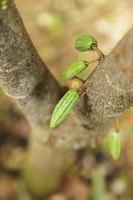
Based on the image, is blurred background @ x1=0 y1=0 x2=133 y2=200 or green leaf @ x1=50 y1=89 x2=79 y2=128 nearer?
green leaf @ x1=50 y1=89 x2=79 y2=128

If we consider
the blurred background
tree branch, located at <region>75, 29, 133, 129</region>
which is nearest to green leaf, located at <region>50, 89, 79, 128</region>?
tree branch, located at <region>75, 29, 133, 129</region>

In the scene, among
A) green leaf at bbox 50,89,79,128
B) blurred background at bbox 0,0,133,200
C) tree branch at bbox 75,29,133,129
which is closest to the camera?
tree branch at bbox 75,29,133,129

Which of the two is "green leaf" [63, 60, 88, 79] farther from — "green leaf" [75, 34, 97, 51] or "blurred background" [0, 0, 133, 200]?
"blurred background" [0, 0, 133, 200]

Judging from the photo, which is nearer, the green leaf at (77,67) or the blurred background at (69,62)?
the green leaf at (77,67)

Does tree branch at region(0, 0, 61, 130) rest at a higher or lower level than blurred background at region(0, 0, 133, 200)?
higher

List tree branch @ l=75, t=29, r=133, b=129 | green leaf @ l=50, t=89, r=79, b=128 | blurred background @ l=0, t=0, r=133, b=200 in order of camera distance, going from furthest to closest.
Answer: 1. blurred background @ l=0, t=0, r=133, b=200
2. green leaf @ l=50, t=89, r=79, b=128
3. tree branch @ l=75, t=29, r=133, b=129

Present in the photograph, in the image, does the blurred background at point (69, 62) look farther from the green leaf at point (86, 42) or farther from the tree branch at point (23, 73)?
the green leaf at point (86, 42)

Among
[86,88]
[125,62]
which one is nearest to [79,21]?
[86,88]

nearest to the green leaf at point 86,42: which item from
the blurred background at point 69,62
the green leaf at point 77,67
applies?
the green leaf at point 77,67

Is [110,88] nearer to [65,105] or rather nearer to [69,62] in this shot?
[65,105]
